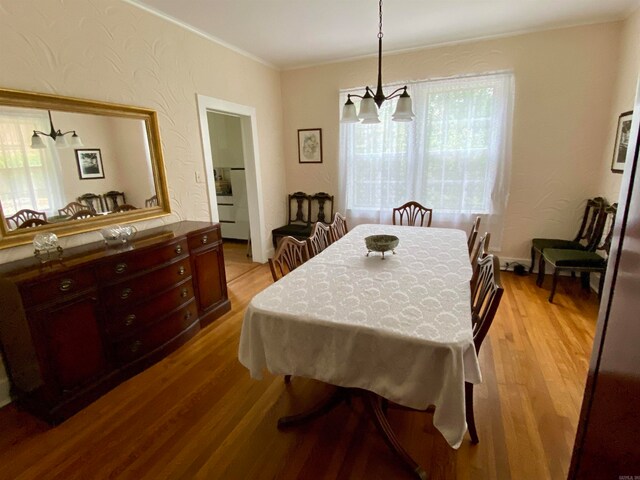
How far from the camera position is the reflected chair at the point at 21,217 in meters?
1.83

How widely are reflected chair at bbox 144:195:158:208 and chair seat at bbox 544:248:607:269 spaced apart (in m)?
3.61

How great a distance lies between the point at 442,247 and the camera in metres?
2.29

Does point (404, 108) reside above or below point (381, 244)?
above

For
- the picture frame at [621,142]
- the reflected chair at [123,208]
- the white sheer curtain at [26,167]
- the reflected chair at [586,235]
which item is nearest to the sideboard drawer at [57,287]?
the white sheer curtain at [26,167]

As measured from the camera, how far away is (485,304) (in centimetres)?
145

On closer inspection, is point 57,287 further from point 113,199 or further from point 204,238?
point 204,238

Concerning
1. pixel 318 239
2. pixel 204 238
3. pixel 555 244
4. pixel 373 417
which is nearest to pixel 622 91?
pixel 555 244

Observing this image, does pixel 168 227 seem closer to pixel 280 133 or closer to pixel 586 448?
pixel 280 133

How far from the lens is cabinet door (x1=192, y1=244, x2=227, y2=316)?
264 cm

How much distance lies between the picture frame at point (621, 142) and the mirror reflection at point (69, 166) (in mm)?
4113

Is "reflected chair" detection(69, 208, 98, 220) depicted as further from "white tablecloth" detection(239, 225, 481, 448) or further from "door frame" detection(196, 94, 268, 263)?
"white tablecloth" detection(239, 225, 481, 448)

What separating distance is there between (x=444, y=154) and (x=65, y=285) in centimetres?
370

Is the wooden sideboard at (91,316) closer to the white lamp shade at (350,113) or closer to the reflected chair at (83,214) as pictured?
the reflected chair at (83,214)

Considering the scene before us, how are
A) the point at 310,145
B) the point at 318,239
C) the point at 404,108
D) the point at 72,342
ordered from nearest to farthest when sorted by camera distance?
the point at 72,342, the point at 404,108, the point at 318,239, the point at 310,145
